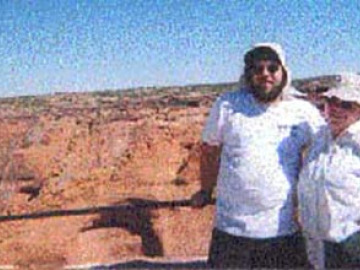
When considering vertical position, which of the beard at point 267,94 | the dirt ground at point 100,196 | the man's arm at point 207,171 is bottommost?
the dirt ground at point 100,196

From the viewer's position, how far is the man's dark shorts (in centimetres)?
442

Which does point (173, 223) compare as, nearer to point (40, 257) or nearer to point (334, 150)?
point (40, 257)

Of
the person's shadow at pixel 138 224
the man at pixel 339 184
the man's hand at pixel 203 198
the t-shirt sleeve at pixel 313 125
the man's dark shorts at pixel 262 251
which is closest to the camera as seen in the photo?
the man at pixel 339 184

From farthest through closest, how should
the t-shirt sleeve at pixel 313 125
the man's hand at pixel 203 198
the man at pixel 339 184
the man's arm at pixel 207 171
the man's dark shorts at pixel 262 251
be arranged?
the man's hand at pixel 203 198
the man's arm at pixel 207 171
the man's dark shorts at pixel 262 251
the t-shirt sleeve at pixel 313 125
the man at pixel 339 184

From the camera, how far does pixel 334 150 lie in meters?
4.12

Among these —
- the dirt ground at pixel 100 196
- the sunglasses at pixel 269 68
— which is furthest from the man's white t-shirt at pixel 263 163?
the dirt ground at pixel 100 196

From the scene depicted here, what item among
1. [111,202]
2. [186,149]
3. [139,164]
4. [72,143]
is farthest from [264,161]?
[72,143]

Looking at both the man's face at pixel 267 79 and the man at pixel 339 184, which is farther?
the man's face at pixel 267 79

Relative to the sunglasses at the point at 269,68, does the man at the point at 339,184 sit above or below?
below

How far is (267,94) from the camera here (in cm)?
439

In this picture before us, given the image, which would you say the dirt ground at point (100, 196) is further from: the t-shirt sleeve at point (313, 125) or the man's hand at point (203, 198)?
the t-shirt sleeve at point (313, 125)

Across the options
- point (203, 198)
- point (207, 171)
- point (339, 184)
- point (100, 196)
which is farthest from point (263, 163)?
point (100, 196)

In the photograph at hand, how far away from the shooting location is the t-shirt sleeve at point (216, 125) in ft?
14.8

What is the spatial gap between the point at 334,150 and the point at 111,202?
8.66 metres
